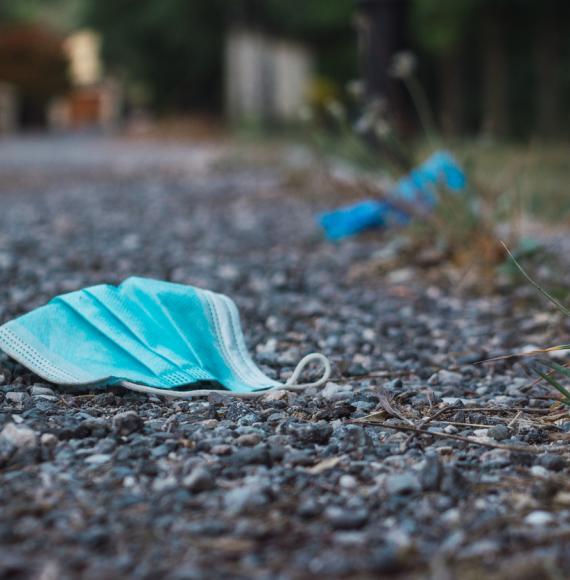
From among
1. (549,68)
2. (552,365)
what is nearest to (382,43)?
(552,365)

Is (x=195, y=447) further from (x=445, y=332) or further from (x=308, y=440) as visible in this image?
(x=445, y=332)

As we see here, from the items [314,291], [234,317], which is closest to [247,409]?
[234,317]

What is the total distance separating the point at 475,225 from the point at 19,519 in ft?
7.95

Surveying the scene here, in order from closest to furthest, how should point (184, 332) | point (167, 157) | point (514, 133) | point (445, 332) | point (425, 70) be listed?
point (184, 332) → point (445, 332) → point (167, 157) → point (514, 133) → point (425, 70)

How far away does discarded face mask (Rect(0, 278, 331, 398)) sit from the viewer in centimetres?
210

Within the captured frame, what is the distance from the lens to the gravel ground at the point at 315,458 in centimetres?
134

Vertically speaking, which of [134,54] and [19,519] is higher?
[134,54]

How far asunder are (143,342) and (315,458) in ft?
2.14

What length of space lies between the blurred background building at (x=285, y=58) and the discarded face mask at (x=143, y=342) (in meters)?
7.58

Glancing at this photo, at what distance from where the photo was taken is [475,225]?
3539 mm

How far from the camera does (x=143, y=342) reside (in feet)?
7.24

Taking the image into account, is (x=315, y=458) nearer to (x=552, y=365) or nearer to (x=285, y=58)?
(x=552, y=365)

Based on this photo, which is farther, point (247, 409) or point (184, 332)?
point (184, 332)

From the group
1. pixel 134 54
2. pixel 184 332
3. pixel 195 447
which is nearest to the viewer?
pixel 195 447
